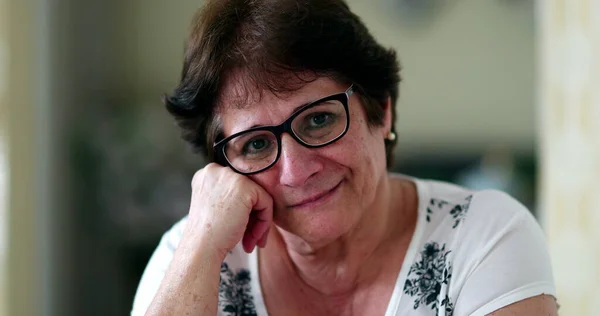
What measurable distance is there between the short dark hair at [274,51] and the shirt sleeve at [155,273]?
0.89 ft

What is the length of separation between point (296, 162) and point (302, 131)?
0.19ft

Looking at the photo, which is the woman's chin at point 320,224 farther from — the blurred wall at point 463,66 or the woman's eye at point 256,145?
the blurred wall at point 463,66

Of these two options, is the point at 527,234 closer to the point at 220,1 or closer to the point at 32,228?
the point at 220,1

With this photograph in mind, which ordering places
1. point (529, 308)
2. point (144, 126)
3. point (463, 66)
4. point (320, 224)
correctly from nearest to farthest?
point (529, 308), point (320, 224), point (144, 126), point (463, 66)

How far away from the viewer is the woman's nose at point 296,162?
1.22 meters

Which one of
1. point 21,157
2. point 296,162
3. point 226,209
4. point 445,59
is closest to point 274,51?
point 296,162

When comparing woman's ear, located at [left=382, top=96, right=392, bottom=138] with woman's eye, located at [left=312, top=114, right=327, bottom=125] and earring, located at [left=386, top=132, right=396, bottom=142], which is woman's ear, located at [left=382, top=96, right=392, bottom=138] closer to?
earring, located at [left=386, top=132, right=396, bottom=142]

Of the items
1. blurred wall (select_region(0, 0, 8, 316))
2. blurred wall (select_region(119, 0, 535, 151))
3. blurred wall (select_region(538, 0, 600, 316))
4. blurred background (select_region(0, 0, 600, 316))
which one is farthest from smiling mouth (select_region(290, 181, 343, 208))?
blurred wall (select_region(119, 0, 535, 151))

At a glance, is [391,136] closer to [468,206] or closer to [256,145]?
[468,206]

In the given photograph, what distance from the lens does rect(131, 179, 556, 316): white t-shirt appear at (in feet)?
3.91

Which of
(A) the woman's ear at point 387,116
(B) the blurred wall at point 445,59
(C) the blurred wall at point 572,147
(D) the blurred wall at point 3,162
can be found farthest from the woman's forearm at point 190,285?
(B) the blurred wall at point 445,59

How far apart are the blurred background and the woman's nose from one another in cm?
90

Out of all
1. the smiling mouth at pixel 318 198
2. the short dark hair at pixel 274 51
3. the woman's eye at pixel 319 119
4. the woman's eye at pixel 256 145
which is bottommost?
the smiling mouth at pixel 318 198

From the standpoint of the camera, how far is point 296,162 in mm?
1229
